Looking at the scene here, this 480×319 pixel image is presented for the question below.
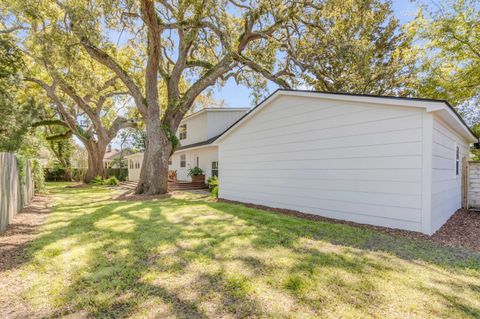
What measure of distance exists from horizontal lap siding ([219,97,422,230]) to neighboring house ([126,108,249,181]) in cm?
699

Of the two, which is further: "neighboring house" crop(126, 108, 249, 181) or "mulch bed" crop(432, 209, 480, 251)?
"neighboring house" crop(126, 108, 249, 181)

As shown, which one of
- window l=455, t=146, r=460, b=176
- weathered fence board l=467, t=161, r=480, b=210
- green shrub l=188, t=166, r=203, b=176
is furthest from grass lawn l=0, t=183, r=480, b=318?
green shrub l=188, t=166, r=203, b=176

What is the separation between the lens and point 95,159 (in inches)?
845

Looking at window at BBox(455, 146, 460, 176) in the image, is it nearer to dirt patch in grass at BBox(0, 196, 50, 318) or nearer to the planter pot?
dirt patch in grass at BBox(0, 196, 50, 318)

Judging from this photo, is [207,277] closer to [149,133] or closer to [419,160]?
[419,160]

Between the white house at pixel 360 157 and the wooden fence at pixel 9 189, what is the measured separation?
735 centimetres

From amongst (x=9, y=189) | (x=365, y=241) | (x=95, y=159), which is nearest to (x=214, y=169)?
(x=9, y=189)

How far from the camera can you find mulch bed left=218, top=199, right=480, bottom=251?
204 inches

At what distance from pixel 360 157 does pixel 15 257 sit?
7.36 metres

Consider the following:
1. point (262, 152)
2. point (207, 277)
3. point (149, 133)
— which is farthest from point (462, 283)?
point (149, 133)

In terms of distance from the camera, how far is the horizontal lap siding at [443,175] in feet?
18.9

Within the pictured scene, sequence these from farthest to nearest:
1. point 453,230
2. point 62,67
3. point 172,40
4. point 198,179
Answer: point 198,179 → point 172,40 → point 62,67 → point 453,230

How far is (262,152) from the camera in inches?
381

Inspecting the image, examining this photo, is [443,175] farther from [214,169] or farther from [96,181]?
[96,181]
